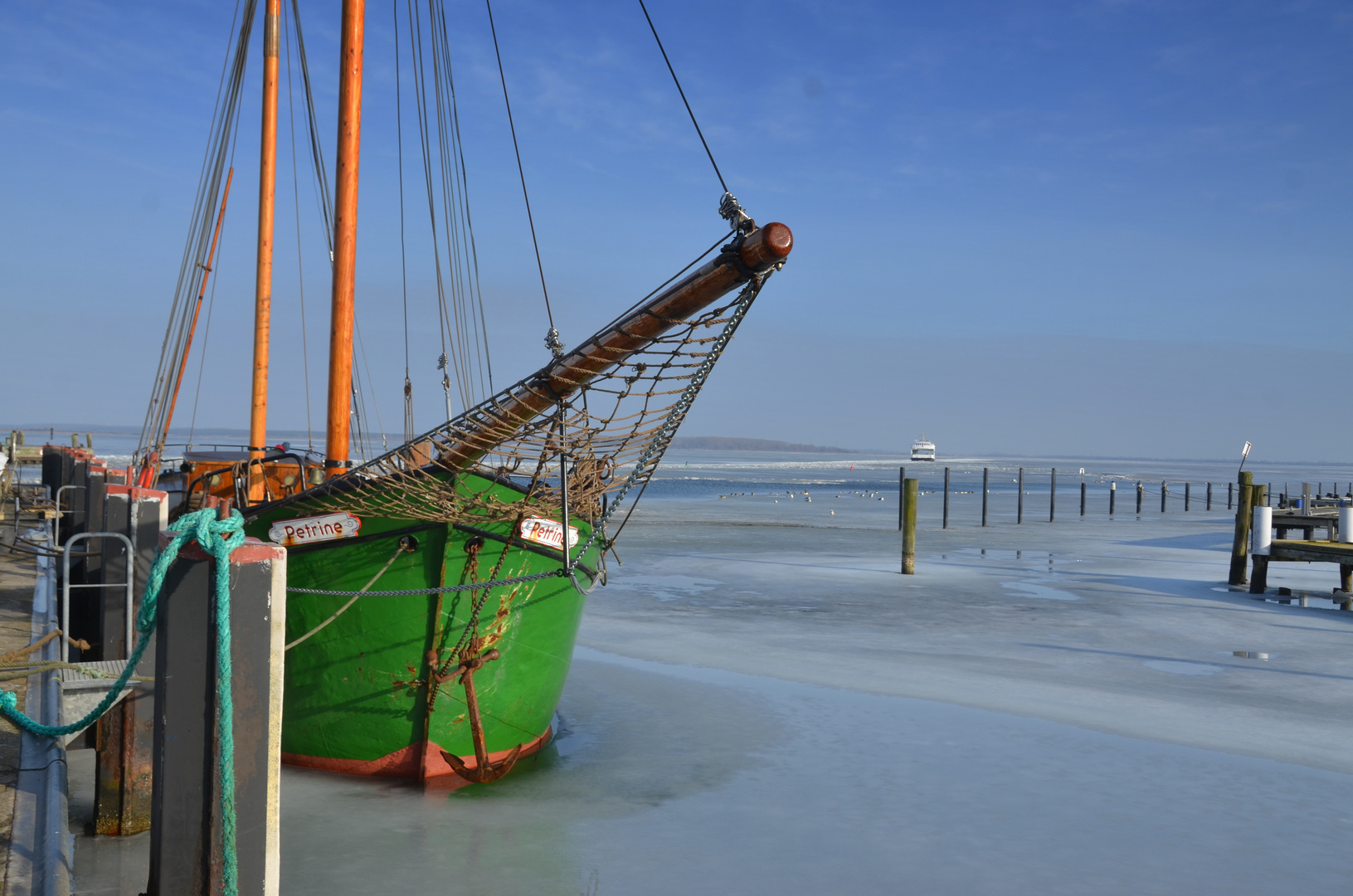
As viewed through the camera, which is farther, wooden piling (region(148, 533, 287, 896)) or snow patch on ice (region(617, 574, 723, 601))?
snow patch on ice (region(617, 574, 723, 601))

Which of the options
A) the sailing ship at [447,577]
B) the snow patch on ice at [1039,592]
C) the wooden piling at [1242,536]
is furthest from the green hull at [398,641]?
the wooden piling at [1242,536]

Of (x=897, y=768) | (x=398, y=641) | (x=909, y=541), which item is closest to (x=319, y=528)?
(x=398, y=641)

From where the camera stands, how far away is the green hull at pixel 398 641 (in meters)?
6.32

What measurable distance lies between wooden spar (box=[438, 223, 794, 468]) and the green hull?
1.30 feet

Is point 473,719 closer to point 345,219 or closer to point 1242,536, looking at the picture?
point 345,219

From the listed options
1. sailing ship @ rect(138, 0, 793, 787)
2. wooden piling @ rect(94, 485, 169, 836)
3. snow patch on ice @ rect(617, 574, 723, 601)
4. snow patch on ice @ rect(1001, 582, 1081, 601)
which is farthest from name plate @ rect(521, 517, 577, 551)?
snow patch on ice @ rect(1001, 582, 1081, 601)

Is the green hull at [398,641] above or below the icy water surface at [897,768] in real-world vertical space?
above

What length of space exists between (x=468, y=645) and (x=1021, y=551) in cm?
1853

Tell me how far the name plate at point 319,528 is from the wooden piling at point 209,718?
3394 mm

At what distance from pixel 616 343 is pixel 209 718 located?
317cm

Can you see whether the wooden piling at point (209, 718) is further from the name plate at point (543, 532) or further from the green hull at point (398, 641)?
the name plate at point (543, 532)

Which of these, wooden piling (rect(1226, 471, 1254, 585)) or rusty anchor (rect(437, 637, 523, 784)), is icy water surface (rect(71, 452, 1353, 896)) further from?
wooden piling (rect(1226, 471, 1254, 585))

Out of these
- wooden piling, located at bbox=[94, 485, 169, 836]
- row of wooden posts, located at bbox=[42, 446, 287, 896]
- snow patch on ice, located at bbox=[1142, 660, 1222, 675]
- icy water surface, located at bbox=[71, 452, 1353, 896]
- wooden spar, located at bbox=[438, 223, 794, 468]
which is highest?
wooden spar, located at bbox=[438, 223, 794, 468]

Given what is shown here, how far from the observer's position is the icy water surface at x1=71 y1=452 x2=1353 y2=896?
17.4 ft
